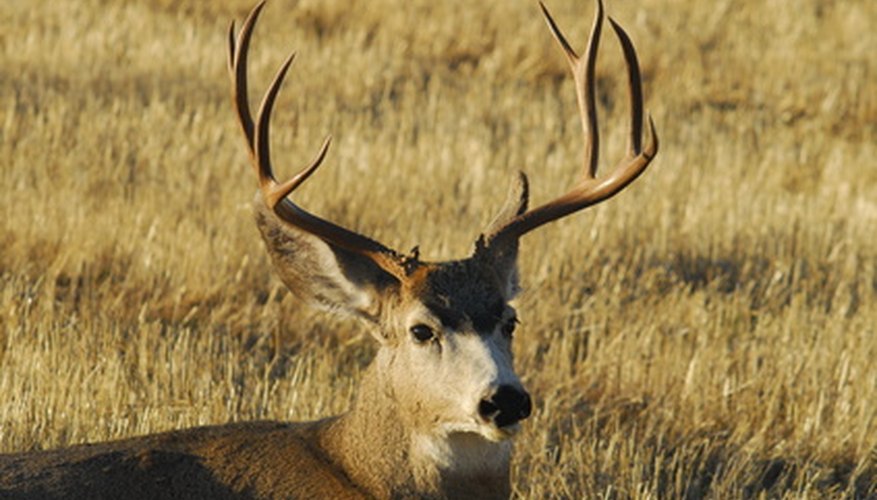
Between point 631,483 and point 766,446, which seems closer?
point 631,483

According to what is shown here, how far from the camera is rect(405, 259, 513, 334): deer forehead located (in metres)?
4.76

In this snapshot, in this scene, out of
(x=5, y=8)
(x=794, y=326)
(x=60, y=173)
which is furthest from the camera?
(x=5, y=8)

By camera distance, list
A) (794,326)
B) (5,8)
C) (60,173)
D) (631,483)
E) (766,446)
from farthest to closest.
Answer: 1. (5,8)
2. (60,173)
3. (794,326)
4. (766,446)
5. (631,483)

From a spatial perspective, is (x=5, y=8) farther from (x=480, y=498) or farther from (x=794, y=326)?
(x=480, y=498)

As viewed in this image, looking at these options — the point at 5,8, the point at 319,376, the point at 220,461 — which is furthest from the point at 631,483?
the point at 5,8

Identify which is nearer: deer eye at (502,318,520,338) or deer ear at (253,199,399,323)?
deer eye at (502,318,520,338)

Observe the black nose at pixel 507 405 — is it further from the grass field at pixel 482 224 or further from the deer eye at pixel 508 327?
the grass field at pixel 482 224

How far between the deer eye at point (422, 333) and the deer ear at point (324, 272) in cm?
28

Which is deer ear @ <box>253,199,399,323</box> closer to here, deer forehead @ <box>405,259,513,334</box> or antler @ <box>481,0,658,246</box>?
deer forehead @ <box>405,259,513,334</box>

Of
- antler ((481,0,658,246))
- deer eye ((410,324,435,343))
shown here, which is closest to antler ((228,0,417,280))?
deer eye ((410,324,435,343))

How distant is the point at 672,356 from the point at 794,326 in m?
Answer: 0.98

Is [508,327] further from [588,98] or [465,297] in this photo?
[588,98]

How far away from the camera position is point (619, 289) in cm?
877

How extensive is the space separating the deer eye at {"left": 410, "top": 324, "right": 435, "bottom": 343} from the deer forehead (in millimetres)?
28
